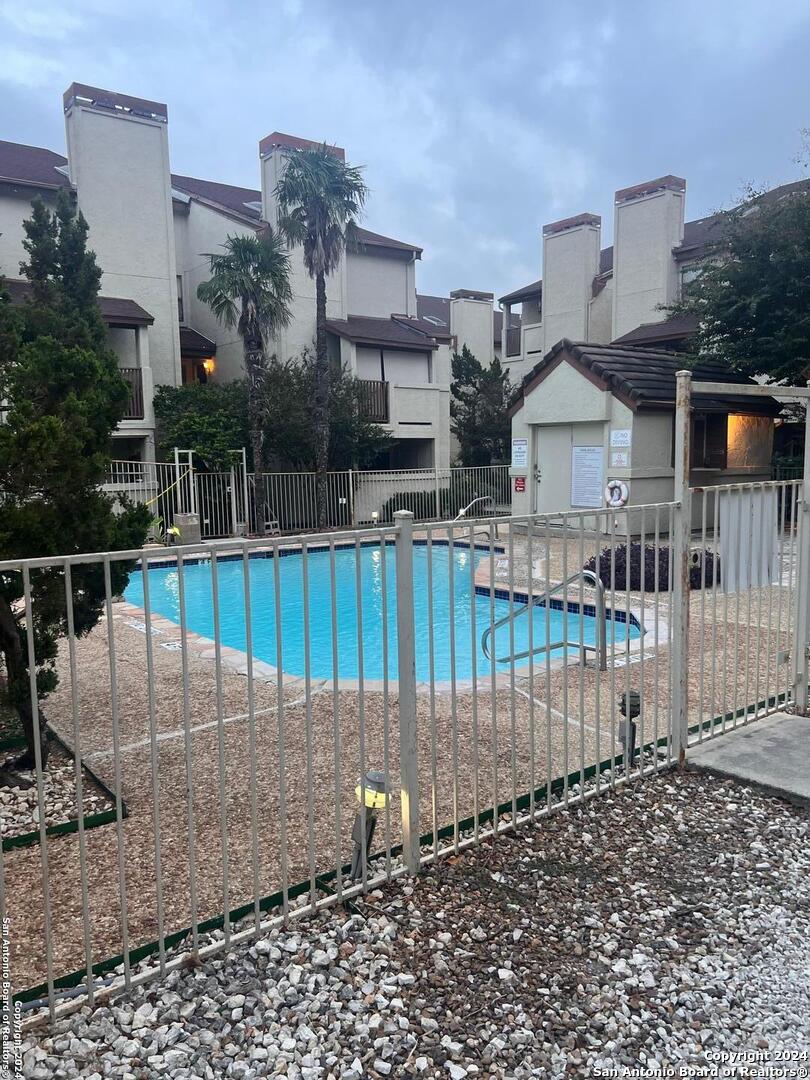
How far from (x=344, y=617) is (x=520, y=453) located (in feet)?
28.9

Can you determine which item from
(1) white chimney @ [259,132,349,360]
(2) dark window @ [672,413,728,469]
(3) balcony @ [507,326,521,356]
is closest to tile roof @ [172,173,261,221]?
(1) white chimney @ [259,132,349,360]

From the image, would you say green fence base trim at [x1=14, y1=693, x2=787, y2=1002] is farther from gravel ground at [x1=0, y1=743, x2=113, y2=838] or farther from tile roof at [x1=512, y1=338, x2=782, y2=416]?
tile roof at [x1=512, y1=338, x2=782, y2=416]

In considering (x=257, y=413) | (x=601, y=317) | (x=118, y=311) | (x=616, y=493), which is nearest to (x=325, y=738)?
(x=616, y=493)

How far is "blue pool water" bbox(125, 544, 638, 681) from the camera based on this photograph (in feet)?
26.8

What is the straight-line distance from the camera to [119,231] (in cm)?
2084

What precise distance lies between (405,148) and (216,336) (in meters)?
40.5

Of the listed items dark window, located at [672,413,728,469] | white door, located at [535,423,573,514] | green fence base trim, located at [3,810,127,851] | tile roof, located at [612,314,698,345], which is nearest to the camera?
green fence base trim, located at [3,810,127,851]

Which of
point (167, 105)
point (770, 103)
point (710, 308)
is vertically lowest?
point (710, 308)

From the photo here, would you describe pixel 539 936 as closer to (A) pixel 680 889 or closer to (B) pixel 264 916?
(A) pixel 680 889

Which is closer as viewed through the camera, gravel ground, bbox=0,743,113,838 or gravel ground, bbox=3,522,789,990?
gravel ground, bbox=3,522,789,990

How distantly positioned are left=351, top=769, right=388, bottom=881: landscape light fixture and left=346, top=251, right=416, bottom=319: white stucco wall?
24.2 meters

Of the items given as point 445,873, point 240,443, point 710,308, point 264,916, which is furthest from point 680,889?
point 240,443

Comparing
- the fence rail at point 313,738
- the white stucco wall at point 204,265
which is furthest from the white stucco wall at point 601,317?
the fence rail at point 313,738

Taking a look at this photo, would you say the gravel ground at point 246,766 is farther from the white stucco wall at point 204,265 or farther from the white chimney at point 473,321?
the white chimney at point 473,321
